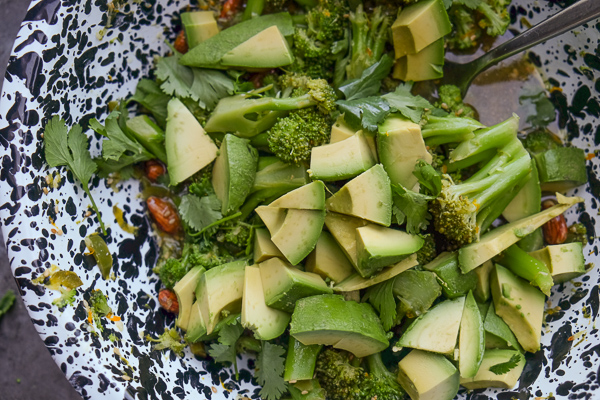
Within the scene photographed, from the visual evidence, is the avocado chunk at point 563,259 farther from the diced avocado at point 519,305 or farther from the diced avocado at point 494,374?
the diced avocado at point 494,374

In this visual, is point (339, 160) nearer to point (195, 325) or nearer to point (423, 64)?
point (423, 64)

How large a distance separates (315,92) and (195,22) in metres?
0.67

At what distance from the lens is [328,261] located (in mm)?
2090

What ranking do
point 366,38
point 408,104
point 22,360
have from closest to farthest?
point 408,104 < point 366,38 < point 22,360

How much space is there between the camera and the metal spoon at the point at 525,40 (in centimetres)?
192

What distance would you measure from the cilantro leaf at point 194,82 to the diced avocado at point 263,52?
9 cm

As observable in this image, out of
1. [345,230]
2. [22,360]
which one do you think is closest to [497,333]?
[345,230]

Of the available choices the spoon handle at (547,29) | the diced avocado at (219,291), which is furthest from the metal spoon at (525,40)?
the diced avocado at (219,291)

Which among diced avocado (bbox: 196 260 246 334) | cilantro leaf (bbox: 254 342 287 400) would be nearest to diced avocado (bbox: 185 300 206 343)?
diced avocado (bbox: 196 260 246 334)

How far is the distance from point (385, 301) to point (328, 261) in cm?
29

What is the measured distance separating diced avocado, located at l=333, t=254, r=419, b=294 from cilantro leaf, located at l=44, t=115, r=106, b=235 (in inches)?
43.8

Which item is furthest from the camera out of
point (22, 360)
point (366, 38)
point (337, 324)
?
point (22, 360)

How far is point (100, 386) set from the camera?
1814 millimetres

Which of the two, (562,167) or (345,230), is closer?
(345,230)
